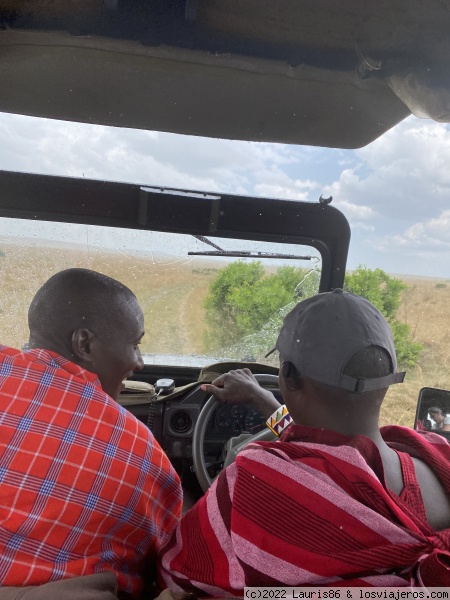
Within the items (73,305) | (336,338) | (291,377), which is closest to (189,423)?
(73,305)

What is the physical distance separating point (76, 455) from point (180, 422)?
4.64 feet

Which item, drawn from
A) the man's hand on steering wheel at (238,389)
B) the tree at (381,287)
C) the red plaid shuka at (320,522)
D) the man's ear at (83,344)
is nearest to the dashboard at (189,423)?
the man's hand on steering wheel at (238,389)

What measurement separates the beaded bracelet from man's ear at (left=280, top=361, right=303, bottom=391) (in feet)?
2.34

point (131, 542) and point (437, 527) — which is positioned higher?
point (437, 527)

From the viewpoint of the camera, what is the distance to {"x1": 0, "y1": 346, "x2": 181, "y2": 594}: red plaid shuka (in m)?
1.46

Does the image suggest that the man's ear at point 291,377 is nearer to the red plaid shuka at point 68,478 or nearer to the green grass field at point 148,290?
the red plaid shuka at point 68,478

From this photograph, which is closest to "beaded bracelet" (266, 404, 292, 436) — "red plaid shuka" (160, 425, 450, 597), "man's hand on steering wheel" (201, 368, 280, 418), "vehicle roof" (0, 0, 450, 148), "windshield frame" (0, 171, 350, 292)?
"man's hand on steering wheel" (201, 368, 280, 418)

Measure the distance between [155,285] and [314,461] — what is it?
1.60 meters

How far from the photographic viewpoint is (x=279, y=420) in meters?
2.19

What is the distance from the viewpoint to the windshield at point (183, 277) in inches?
104

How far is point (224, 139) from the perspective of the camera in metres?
2.59

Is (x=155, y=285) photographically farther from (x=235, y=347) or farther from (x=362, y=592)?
(x=362, y=592)

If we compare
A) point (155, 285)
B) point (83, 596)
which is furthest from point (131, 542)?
point (155, 285)

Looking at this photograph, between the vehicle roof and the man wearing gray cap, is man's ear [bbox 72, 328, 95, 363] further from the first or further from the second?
the vehicle roof
